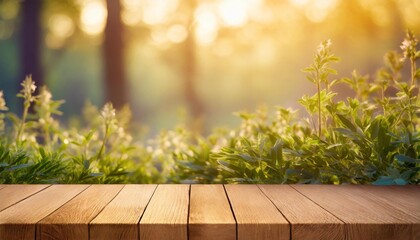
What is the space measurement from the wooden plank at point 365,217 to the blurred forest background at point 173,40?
23.9ft

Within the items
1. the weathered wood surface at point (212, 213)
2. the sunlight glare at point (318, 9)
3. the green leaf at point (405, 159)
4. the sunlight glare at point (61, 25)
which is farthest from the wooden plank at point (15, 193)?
the sunlight glare at point (318, 9)

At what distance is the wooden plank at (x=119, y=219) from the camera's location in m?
1.90

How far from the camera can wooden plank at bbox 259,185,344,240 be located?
189 centimetres

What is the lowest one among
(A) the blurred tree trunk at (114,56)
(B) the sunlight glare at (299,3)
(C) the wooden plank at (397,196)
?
(C) the wooden plank at (397,196)

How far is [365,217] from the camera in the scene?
1999 mm

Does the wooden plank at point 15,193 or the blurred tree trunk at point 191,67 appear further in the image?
the blurred tree trunk at point 191,67

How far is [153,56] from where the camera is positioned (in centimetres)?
2194

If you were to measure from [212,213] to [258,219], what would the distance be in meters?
0.22

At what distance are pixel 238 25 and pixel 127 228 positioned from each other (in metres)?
15.9

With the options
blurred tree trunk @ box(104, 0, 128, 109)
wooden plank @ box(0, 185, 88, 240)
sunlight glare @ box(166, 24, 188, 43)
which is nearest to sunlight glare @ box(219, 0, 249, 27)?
sunlight glare @ box(166, 24, 188, 43)

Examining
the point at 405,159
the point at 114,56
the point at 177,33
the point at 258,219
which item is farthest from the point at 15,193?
the point at 177,33

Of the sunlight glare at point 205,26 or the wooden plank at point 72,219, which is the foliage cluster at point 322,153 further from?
the sunlight glare at point 205,26

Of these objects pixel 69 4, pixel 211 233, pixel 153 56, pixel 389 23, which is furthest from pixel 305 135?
pixel 153 56

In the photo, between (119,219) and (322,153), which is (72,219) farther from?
(322,153)
